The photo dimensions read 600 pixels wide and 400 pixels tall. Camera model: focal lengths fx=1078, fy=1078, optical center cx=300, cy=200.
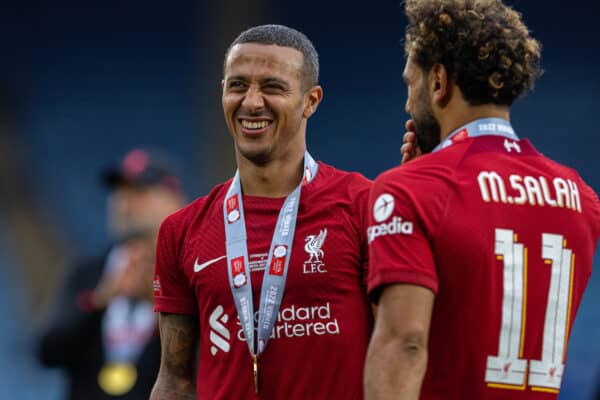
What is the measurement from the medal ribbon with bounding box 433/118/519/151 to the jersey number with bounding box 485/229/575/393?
31 centimetres

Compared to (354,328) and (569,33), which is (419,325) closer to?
(354,328)

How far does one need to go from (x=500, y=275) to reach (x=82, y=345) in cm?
311

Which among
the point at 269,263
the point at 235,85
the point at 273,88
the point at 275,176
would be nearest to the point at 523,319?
the point at 269,263

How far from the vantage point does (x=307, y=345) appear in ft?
11.5

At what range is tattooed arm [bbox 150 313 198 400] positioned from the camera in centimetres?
384

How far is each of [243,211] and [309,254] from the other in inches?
13.1

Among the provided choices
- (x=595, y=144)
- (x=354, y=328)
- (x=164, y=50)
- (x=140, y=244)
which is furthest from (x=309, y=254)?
(x=164, y=50)

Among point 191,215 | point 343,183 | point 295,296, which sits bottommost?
point 295,296

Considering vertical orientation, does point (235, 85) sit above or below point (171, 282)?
above

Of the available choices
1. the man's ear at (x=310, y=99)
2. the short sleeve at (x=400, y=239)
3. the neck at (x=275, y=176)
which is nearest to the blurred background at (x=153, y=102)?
the man's ear at (x=310, y=99)

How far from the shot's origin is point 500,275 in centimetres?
291

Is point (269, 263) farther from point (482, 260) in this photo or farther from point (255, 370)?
point (482, 260)

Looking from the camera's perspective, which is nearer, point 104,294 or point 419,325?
point 419,325

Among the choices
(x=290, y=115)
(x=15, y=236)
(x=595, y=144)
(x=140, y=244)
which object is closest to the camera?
(x=290, y=115)
